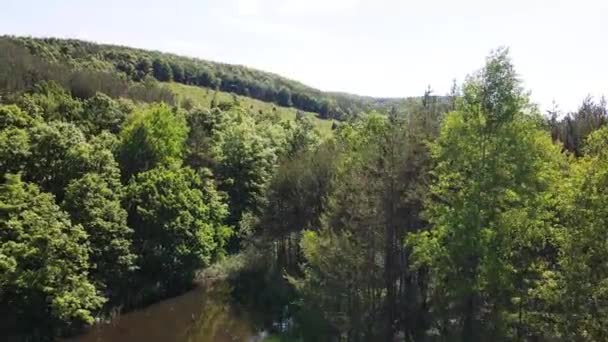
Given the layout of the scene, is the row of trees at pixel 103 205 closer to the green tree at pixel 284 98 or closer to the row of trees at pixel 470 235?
the row of trees at pixel 470 235

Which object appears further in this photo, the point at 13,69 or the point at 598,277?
the point at 13,69

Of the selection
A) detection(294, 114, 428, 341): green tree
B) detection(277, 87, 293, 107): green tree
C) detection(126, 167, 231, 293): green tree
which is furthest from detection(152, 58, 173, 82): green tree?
detection(294, 114, 428, 341): green tree

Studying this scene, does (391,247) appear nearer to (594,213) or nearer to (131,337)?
(594,213)

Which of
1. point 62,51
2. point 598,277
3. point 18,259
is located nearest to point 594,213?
point 598,277

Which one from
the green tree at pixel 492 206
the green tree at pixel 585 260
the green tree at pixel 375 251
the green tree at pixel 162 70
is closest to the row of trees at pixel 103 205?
the green tree at pixel 375 251

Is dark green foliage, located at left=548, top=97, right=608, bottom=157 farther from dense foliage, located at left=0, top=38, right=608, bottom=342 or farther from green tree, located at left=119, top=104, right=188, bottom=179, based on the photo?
green tree, located at left=119, top=104, right=188, bottom=179
